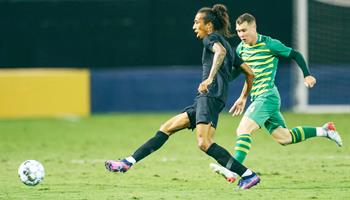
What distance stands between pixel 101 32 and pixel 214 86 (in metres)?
12.0

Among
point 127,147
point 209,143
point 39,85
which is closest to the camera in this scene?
point 209,143

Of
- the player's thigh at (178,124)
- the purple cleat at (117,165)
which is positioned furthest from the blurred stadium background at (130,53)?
the purple cleat at (117,165)

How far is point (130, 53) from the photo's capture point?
69.2 feet

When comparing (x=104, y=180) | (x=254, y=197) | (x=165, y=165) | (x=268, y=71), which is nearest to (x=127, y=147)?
(x=165, y=165)

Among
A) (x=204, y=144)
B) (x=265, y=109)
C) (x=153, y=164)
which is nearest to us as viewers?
(x=204, y=144)

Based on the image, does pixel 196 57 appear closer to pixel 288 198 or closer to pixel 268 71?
pixel 268 71

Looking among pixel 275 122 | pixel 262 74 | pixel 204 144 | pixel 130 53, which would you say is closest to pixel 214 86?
pixel 204 144

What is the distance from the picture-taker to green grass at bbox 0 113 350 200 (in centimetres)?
924

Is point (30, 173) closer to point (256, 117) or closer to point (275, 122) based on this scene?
point (256, 117)

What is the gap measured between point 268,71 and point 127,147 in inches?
190

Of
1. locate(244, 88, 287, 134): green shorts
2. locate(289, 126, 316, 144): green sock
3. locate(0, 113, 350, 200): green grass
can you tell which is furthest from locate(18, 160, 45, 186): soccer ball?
locate(289, 126, 316, 144): green sock

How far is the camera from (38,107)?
66.5ft

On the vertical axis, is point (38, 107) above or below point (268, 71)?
below

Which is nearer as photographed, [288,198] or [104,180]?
[288,198]
